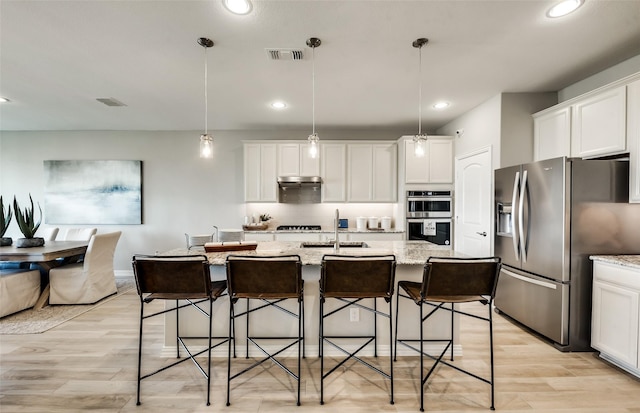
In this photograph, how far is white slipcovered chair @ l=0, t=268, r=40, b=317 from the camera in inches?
131

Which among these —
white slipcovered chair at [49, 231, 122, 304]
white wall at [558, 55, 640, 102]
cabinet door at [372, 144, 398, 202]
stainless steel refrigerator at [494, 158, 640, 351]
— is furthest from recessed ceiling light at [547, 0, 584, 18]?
white slipcovered chair at [49, 231, 122, 304]

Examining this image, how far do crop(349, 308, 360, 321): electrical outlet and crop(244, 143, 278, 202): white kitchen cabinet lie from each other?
2890 mm

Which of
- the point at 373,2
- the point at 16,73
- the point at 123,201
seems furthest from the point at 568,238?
the point at 123,201

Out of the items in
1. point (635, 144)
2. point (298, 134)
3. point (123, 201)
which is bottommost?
point (123, 201)

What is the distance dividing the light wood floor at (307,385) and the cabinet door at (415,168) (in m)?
2.57

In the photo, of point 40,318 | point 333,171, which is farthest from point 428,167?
point 40,318

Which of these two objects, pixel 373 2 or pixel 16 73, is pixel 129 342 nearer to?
pixel 16 73

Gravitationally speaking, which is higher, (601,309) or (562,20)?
(562,20)

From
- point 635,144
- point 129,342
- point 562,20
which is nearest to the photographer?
point 562,20

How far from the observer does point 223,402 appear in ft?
6.29

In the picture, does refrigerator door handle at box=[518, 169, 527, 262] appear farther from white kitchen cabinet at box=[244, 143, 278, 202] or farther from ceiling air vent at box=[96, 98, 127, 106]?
ceiling air vent at box=[96, 98, 127, 106]

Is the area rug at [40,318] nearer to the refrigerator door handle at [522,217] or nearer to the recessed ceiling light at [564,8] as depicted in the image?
the refrigerator door handle at [522,217]

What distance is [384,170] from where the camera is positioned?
4.98 meters

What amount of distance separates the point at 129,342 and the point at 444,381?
2.76 meters
